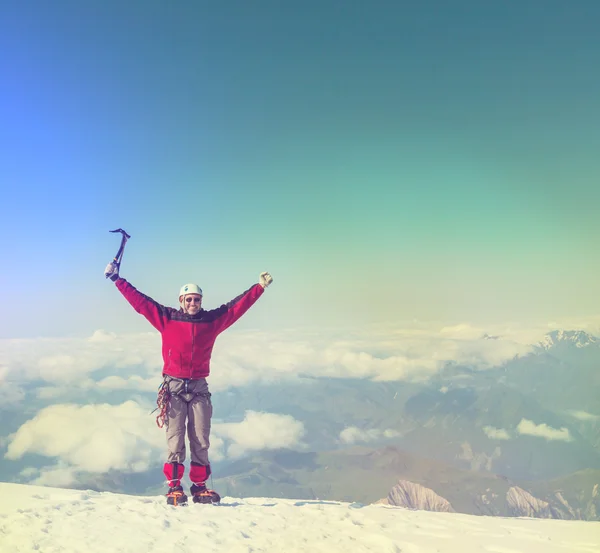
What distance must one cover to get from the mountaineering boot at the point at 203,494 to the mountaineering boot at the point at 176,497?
283mm

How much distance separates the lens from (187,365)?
10516 millimetres

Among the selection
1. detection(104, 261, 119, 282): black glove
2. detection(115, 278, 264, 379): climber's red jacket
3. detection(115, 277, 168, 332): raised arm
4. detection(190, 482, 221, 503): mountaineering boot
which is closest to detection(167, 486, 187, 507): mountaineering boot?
detection(190, 482, 221, 503): mountaineering boot

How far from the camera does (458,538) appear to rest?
8.59 meters

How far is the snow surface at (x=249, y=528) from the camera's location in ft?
24.7

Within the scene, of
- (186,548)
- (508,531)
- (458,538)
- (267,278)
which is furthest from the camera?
(267,278)

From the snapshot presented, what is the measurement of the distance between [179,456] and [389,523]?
4732 mm

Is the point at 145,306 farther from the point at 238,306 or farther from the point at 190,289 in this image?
the point at 238,306

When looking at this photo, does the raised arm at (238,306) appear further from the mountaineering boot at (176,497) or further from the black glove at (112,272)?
the mountaineering boot at (176,497)

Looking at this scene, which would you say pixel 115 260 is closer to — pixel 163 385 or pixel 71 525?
pixel 163 385

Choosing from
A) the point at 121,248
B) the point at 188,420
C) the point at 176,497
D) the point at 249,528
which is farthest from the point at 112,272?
the point at 249,528

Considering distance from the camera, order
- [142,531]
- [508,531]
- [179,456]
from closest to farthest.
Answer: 1. [142,531]
2. [508,531]
3. [179,456]

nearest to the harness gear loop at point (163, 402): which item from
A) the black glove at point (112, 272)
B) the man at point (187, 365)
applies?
the man at point (187, 365)

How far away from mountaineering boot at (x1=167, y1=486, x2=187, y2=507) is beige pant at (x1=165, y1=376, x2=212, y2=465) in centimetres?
57

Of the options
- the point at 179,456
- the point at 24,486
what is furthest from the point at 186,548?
the point at 24,486
